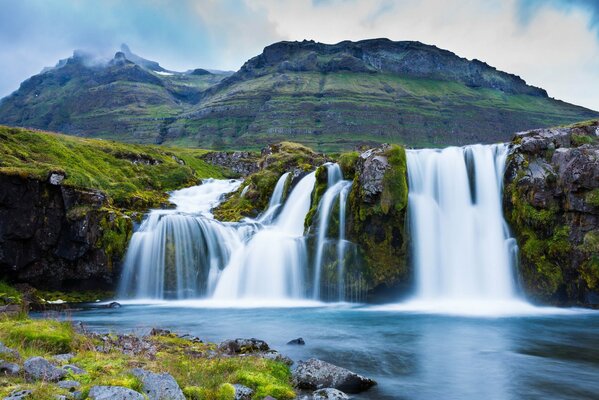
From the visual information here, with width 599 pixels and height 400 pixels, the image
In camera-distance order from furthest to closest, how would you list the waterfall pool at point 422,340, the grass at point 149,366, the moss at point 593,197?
the moss at point 593,197 → the waterfall pool at point 422,340 → the grass at point 149,366

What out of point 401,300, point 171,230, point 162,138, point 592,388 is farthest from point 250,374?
point 162,138

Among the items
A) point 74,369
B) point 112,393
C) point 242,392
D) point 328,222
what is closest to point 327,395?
point 242,392

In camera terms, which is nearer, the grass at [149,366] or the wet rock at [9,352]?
the grass at [149,366]

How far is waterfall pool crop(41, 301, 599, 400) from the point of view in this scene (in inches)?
434

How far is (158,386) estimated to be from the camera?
7.35 m

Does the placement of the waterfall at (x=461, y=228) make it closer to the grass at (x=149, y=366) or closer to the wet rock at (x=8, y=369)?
the grass at (x=149, y=366)

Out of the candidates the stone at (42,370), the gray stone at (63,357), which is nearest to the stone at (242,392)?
the stone at (42,370)

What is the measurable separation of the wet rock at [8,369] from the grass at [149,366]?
300 millimetres

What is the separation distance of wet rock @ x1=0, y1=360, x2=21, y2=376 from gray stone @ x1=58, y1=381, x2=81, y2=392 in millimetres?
956

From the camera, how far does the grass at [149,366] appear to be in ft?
24.9

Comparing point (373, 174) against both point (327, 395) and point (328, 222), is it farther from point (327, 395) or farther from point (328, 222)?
point (327, 395)

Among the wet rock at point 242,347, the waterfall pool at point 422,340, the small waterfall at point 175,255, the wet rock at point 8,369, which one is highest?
the small waterfall at point 175,255

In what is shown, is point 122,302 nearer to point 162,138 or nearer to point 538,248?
point 538,248

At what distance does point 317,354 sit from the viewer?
1398 centimetres
